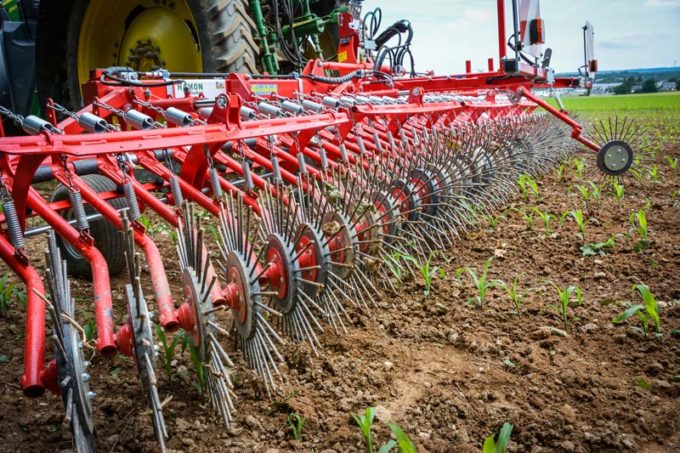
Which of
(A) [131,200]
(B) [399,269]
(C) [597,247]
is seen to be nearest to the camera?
(A) [131,200]

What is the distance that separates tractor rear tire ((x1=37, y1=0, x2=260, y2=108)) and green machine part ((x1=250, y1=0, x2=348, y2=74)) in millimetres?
427

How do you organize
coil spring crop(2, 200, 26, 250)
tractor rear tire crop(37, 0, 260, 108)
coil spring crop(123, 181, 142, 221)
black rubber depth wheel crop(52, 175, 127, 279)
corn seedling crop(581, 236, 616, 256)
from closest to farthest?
coil spring crop(2, 200, 26, 250) < coil spring crop(123, 181, 142, 221) < black rubber depth wheel crop(52, 175, 127, 279) < corn seedling crop(581, 236, 616, 256) < tractor rear tire crop(37, 0, 260, 108)

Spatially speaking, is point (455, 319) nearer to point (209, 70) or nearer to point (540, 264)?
point (540, 264)

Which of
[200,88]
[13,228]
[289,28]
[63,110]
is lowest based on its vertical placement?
[13,228]

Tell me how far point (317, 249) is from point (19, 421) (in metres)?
0.94

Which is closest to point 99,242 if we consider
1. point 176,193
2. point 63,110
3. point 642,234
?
point 63,110

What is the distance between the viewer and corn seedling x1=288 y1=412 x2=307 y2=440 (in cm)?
141

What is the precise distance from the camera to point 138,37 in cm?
408

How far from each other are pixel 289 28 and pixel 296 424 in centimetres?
421

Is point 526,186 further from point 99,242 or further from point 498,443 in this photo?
point 498,443

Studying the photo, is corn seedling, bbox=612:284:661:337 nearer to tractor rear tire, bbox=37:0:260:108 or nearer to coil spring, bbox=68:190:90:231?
coil spring, bbox=68:190:90:231

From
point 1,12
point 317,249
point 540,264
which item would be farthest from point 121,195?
point 1,12

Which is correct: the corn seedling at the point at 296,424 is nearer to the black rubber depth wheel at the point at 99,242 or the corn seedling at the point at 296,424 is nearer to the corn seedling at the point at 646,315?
the corn seedling at the point at 646,315

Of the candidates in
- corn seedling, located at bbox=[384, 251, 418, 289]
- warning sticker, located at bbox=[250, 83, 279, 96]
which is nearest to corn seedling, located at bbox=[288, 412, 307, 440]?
corn seedling, located at bbox=[384, 251, 418, 289]
